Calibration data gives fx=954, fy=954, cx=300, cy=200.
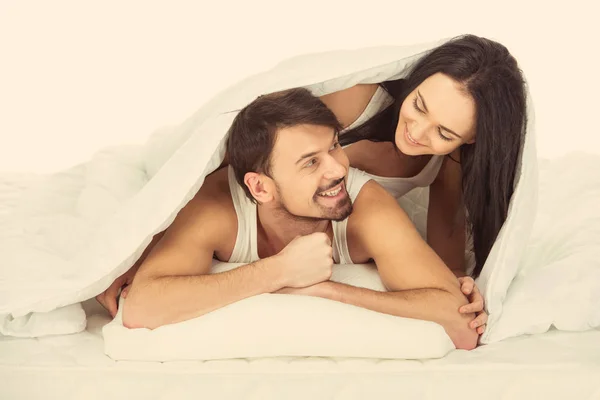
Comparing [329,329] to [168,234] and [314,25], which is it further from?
[314,25]

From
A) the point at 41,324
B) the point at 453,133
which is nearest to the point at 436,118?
the point at 453,133

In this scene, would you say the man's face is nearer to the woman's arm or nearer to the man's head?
the man's head

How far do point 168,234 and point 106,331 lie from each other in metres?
0.30

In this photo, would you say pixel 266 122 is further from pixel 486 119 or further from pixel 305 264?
pixel 486 119

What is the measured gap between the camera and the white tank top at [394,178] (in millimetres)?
2639

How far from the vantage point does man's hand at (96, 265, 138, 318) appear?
2.37 m

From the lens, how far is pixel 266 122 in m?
2.36

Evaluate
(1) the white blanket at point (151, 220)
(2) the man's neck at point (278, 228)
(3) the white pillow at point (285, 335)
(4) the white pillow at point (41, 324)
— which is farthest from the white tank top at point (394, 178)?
(4) the white pillow at point (41, 324)

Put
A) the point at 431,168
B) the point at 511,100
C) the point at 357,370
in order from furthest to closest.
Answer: the point at 431,168 → the point at 511,100 → the point at 357,370

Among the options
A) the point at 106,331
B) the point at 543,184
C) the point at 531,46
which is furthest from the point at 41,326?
the point at 531,46

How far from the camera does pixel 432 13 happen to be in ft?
13.5

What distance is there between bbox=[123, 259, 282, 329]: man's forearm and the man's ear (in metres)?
0.22

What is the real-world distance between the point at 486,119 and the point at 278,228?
0.60 meters

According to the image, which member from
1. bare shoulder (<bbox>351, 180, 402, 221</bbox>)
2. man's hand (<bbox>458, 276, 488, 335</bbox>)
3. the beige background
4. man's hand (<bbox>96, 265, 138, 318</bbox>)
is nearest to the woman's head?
bare shoulder (<bbox>351, 180, 402, 221</bbox>)
